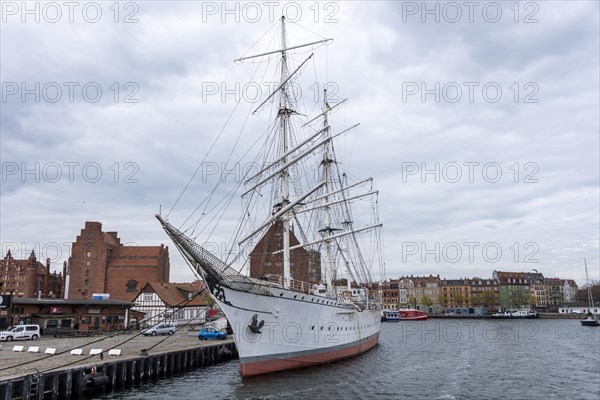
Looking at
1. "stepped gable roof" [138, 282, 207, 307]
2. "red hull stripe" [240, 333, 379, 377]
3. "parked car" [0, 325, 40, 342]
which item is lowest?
"red hull stripe" [240, 333, 379, 377]

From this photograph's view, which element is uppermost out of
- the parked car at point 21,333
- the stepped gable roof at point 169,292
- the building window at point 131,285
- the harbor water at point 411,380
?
the building window at point 131,285

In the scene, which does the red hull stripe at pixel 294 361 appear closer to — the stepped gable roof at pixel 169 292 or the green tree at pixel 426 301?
the stepped gable roof at pixel 169 292

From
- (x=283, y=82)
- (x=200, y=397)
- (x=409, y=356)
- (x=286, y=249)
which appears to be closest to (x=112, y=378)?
(x=200, y=397)

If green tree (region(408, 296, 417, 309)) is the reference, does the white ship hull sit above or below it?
above

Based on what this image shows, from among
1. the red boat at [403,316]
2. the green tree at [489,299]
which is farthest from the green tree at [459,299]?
the red boat at [403,316]

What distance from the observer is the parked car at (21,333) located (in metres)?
36.0

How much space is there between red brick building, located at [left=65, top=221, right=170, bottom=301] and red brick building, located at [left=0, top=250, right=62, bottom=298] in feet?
46.0

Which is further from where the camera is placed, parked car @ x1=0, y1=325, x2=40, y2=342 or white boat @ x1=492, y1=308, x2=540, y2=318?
white boat @ x1=492, y1=308, x2=540, y2=318

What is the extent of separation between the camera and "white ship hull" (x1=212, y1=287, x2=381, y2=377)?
979 inches

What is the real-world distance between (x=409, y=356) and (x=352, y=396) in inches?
724

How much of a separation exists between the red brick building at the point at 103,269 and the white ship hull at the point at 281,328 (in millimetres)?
51098

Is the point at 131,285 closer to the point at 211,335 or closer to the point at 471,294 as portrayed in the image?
the point at 211,335

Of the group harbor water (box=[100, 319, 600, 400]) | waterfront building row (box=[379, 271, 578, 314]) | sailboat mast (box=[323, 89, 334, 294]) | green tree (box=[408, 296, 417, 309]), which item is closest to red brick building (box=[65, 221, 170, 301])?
sailboat mast (box=[323, 89, 334, 294])

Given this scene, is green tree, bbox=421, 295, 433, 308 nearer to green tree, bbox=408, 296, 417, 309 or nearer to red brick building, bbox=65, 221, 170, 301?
green tree, bbox=408, 296, 417, 309
